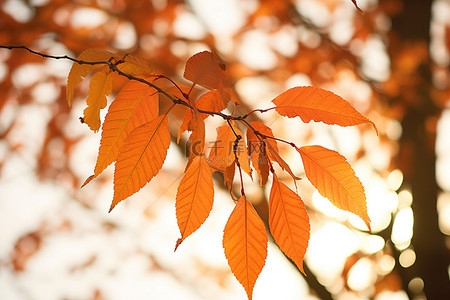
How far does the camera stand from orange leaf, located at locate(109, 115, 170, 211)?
466 mm

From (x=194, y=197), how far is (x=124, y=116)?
148 mm

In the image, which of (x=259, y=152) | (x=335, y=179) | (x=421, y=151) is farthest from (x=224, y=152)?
(x=421, y=151)

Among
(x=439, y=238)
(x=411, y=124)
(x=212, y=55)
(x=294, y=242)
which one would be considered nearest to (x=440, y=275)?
(x=439, y=238)

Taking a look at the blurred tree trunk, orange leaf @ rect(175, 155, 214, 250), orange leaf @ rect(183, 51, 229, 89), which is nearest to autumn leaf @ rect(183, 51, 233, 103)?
orange leaf @ rect(183, 51, 229, 89)

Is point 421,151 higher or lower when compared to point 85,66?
lower

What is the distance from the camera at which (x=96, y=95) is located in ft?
1.75

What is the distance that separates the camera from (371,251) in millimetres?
2314

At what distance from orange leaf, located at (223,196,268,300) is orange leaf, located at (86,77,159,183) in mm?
180

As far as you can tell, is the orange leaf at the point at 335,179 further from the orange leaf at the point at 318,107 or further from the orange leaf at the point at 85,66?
the orange leaf at the point at 85,66

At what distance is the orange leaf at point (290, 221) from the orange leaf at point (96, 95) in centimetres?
26

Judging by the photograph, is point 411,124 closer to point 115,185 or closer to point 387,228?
point 387,228

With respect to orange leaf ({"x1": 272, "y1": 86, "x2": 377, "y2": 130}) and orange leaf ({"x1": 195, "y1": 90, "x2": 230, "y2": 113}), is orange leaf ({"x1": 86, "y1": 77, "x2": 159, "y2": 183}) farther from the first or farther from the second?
orange leaf ({"x1": 272, "y1": 86, "x2": 377, "y2": 130})

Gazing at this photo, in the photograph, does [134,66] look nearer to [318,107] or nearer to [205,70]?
[205,70]

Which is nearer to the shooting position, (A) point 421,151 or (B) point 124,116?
(B) point 124,116
